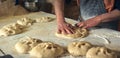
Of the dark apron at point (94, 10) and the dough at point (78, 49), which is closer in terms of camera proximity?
the dough at point (78, 49)

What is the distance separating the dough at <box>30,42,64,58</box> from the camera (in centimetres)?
124

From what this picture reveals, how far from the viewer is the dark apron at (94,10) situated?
1.71m

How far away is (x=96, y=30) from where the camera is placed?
1640 millimetres

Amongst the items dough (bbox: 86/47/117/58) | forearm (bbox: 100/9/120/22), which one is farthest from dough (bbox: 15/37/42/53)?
forearm (bbox: 100/9/120/22)

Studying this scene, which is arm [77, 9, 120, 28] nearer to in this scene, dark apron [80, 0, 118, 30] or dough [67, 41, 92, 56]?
dark apron [80, 0, 118, 30]

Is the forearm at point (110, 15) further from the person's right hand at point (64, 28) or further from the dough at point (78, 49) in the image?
the dough at point (78, 49)

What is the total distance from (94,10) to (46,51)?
673 mm

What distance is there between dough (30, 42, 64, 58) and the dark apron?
0.56 m

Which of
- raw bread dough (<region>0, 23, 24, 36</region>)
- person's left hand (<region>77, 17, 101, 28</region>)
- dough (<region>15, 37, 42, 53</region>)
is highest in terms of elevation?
person's left hand (<region>77, 17, 101, 28</region>)

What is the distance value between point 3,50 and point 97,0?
841 mm

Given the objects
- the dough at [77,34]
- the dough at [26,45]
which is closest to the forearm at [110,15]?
the dough at [77,34]

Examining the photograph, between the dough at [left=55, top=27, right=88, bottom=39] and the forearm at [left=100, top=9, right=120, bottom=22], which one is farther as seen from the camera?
the forearm at [left=100, top=9, right=120, bottom=22]

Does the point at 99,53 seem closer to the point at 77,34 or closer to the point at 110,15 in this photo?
the point at 77,34

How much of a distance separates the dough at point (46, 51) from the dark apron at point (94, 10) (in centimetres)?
56
